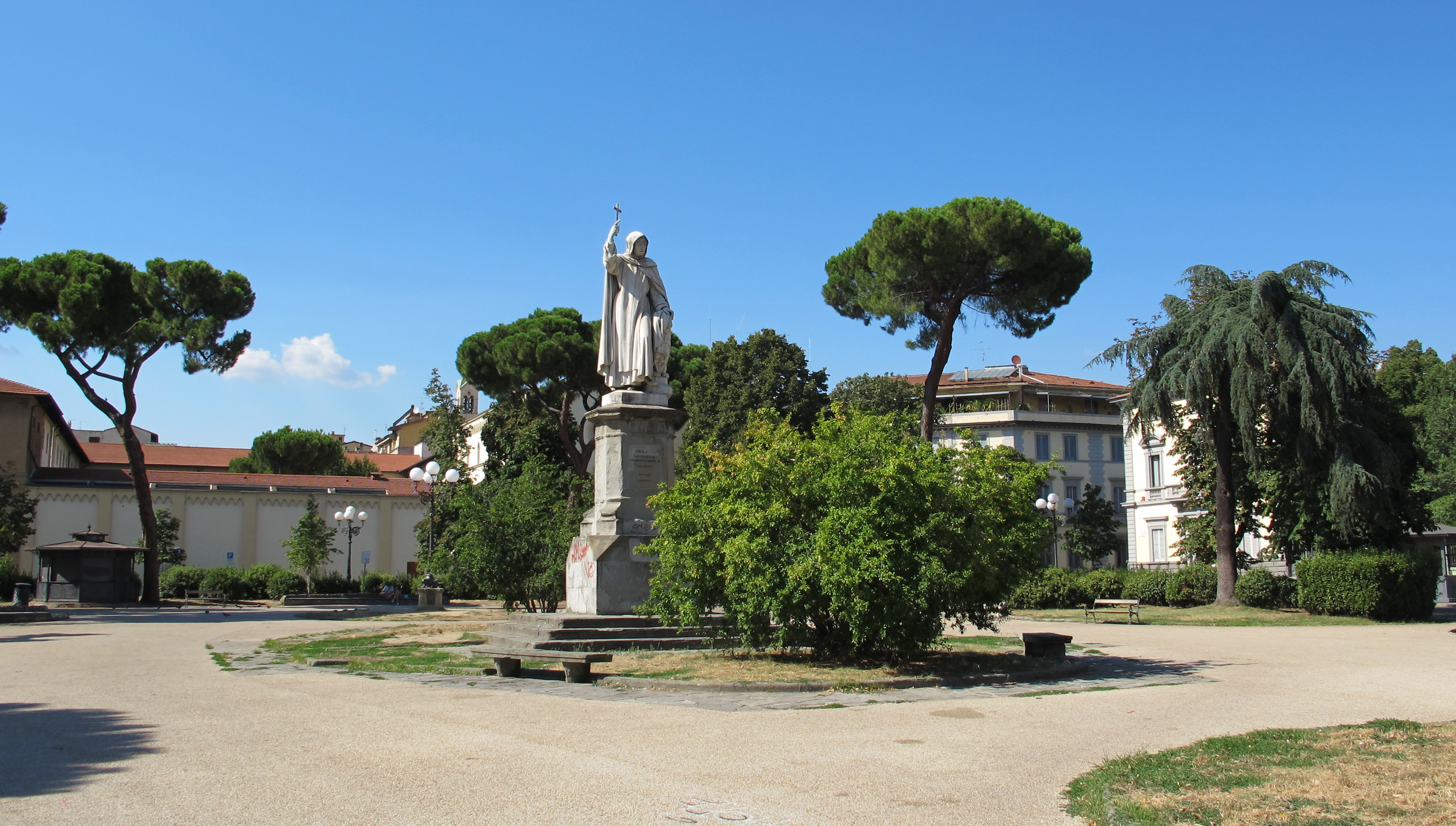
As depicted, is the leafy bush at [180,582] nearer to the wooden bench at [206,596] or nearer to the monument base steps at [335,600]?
the wooden bench at [206,596]

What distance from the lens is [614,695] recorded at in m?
9.27

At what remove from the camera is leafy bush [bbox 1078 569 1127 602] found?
28141mm

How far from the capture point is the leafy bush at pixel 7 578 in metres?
32.0

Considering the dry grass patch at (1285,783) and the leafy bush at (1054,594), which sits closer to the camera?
the dry grass patch at (1285,783)

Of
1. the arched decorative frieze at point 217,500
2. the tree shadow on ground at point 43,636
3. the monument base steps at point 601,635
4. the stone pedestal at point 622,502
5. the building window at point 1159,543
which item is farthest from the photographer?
the arched decorative frieze at point 217,500

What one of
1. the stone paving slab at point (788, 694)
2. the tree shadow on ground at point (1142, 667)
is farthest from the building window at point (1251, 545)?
the stone paving slab at point (788, 694)

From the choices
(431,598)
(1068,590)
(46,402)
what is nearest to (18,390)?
(46,402)

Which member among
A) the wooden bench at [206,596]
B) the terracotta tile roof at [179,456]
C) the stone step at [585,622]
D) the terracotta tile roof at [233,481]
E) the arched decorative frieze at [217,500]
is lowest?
the wooden bench at [206,596]

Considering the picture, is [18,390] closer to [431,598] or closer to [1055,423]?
[431,598]

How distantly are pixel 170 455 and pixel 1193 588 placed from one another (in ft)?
195

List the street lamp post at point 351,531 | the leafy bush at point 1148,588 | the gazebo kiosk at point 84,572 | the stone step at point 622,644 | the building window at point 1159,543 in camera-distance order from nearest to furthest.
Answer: the stone step at point 622,644, the leafy bush at point 1148,588, the gazebo kiosk at point 84,572, the street lamp post at point 351,531, the building window at point 1159,543

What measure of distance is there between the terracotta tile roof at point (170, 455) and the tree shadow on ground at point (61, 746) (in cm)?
5773

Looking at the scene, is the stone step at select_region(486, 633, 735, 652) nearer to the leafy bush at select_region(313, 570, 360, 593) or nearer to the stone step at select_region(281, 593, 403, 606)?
the stone step at select_region(281, 593, 403, 606)

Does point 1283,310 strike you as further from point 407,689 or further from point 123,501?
point 123,501
